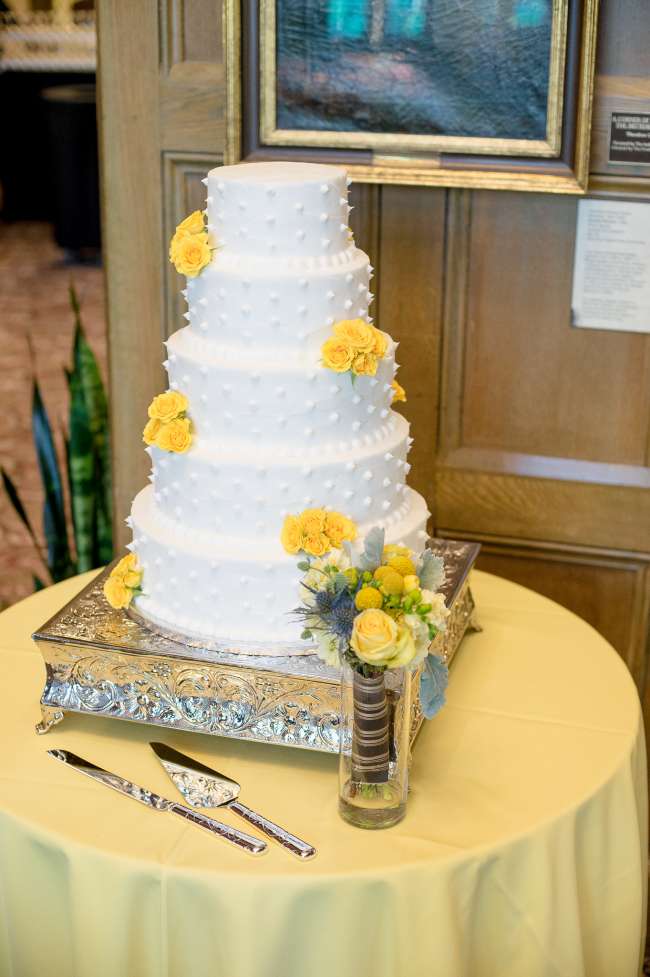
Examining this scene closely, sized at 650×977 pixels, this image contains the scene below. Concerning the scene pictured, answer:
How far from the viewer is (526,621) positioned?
112 inches

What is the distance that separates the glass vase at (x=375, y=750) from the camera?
80.6 inches

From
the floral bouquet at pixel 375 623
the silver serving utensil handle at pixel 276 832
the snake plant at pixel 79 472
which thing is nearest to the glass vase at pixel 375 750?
the floral bouquet at pixel 375 623

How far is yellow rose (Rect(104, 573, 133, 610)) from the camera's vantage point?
2.45 m

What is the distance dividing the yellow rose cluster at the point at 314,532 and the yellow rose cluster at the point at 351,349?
26 centimetres

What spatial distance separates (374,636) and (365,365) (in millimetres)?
572

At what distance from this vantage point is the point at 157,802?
2.12 meters

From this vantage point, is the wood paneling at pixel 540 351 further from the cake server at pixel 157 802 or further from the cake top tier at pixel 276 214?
the cake server at pixel 157 802

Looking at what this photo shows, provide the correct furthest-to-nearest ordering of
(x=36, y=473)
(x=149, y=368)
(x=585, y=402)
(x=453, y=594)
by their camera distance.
Result: (x=36, y=473)
(x=149, y=368)
(x=585, y=402)
(x=453, y=594)

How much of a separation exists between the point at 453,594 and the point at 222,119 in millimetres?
1487

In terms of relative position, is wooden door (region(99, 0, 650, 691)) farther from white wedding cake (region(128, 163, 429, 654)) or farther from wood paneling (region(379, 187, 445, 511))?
white wedding cake (region(128, 163, 429, 654))

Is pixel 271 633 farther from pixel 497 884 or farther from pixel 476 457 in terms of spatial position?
pixel 476 457

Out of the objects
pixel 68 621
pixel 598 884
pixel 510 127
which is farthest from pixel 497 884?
pixel 510 127

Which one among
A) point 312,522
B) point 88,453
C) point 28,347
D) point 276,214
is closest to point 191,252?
point 276,214

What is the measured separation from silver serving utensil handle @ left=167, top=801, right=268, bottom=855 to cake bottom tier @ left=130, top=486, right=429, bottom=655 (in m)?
0.32
